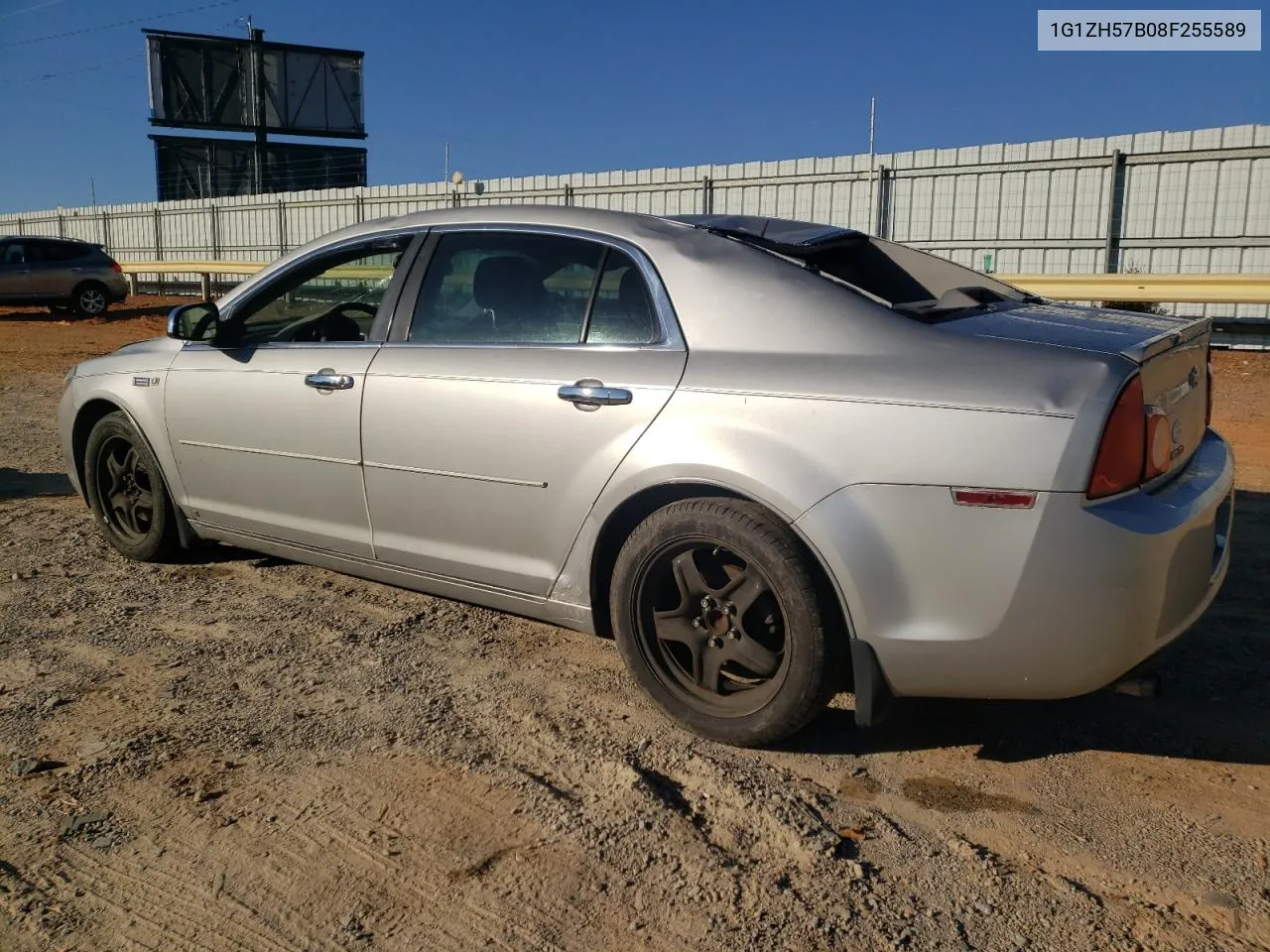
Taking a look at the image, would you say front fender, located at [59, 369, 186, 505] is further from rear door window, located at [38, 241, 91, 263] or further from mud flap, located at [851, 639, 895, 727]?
rear door window, located at [38, 241, 91, 263]

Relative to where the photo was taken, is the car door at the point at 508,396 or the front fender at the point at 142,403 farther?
the front fender at the point at 142,403

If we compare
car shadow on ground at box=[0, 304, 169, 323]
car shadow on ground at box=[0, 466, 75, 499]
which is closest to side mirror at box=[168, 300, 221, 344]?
car shadow on ground at box=[0, 466, 75, 499]

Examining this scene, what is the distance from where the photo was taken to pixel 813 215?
17.2m

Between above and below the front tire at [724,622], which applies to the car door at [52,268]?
above

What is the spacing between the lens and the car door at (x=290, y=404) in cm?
411

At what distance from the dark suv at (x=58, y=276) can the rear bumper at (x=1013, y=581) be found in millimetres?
22708

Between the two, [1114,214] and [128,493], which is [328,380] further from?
[1114,214]

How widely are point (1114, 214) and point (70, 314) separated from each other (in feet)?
64.4

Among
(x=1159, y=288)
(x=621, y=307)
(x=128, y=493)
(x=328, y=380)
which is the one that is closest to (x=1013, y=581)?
(x=621, y=307)

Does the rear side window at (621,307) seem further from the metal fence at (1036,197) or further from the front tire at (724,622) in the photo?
the metal fence at (1036,197)

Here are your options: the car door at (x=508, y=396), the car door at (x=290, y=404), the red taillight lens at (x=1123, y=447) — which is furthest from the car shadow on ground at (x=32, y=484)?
the red taillight lens at (x=1123, y=447)

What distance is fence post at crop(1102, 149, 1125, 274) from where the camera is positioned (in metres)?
14.2

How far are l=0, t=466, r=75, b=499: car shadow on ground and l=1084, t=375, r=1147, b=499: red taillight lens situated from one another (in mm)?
5952

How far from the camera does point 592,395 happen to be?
340 cm
